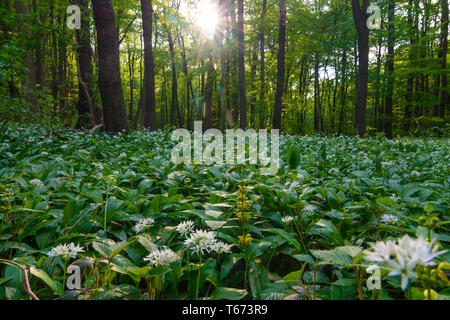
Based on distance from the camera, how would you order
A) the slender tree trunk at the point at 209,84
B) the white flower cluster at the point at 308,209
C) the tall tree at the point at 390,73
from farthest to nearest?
the tall tree at the point at 390,73 < the slender tree trunk at the point at 209,84 < the white flower cluster at the point at 308,209

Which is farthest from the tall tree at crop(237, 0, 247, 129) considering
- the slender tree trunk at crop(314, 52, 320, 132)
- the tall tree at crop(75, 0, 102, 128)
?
the slender tree trunk at crop(314, 52, 320, 132)

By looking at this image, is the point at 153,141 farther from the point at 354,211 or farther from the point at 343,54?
the point at 343,54

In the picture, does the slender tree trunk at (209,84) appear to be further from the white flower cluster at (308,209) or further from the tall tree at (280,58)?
the white flower cluster at (308,209)

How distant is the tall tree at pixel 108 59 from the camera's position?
195 inches

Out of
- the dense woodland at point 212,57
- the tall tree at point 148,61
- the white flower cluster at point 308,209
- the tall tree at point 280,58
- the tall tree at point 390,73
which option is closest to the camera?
the white flower cluster at point 308,209

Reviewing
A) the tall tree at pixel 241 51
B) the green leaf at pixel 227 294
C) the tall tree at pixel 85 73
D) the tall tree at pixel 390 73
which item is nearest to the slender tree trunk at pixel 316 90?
the tall tree at pixel 390 73

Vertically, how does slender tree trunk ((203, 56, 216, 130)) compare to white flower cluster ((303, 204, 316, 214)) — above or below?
above

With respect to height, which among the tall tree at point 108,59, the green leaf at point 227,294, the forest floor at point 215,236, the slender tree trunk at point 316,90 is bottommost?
the green leaf at point 227,294

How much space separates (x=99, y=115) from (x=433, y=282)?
8134mm

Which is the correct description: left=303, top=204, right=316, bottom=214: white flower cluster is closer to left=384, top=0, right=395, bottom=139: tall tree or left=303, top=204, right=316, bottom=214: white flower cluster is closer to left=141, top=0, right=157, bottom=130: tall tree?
left=141, top=0, right=157, bottom=130: tall tree

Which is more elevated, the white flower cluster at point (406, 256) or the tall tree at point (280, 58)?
the tall tree at point (280, 58)

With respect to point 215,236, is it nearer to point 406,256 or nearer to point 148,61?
point 406,256

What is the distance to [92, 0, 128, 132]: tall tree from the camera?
4.96 meters

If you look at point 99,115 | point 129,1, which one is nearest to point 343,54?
point 129,1
